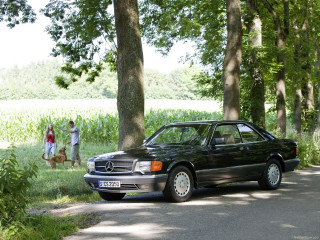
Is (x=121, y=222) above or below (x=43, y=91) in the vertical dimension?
below

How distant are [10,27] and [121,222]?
49.9 feet

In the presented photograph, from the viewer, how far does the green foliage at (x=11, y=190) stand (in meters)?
7.01

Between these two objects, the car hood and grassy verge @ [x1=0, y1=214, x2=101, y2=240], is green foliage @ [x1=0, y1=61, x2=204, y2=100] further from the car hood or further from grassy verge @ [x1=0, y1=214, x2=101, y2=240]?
grassy verge @ [x1=0, y1=214, x2=101, y2=240]

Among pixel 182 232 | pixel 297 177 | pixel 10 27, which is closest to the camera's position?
pixel 182 232

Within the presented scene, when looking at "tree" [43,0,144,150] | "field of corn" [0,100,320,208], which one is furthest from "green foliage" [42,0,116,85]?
"field of corn" [0,100,320,208]

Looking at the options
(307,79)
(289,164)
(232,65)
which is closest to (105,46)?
(232,65)

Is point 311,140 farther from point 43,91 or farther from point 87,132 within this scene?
point 43,91

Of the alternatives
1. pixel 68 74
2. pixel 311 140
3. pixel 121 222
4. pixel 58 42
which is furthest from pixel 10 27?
pixel 121 222

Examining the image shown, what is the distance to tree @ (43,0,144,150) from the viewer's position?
14578mm

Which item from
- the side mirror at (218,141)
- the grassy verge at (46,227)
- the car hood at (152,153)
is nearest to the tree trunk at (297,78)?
the side mirror at (218,141)

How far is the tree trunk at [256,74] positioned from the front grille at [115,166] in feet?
46.0

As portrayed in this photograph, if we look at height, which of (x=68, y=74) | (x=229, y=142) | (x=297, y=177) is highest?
(x=68, y=74)

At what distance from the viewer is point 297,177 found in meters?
15.8

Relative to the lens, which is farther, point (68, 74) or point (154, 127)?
point (154, 127)
